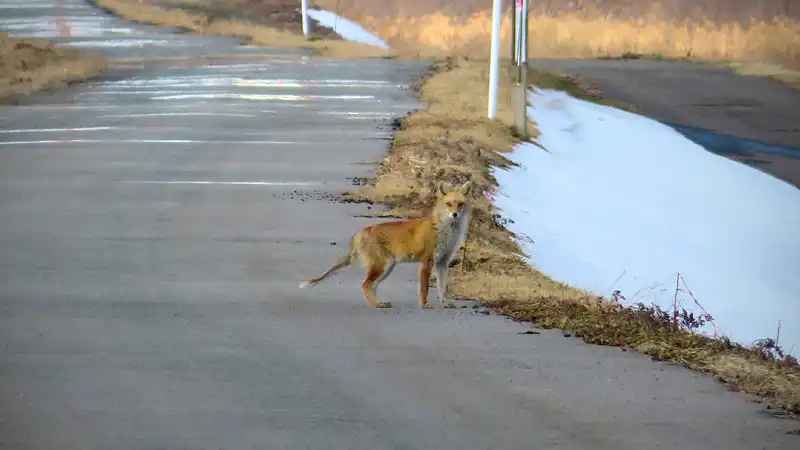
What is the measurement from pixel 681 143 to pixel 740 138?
3.21 metres

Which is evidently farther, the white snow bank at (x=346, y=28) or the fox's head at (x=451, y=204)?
the white snow bank at (x=346, y=28)

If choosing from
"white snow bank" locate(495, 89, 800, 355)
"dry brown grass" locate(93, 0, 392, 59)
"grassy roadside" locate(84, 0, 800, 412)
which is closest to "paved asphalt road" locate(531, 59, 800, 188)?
"white snow bank" locate(495, 89, 800, 355)

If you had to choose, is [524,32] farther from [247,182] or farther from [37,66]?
[37,66]

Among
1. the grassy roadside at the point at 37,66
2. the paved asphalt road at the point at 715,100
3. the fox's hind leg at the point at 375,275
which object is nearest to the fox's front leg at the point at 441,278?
the fox's hind leg at the point at 375,275

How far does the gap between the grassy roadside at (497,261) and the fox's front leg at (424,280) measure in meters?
0.66

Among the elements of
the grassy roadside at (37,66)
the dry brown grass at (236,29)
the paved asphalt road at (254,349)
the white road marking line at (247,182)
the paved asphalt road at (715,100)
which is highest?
the paved asphalt road at (254,349)

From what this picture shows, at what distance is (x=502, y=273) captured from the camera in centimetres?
1380

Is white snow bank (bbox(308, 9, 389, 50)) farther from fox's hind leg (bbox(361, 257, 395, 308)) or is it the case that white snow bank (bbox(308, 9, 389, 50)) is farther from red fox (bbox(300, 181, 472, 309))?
red fox (bbox(300, 181, 472, 309))

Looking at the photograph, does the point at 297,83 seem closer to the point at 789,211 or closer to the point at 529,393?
the point at 789,211

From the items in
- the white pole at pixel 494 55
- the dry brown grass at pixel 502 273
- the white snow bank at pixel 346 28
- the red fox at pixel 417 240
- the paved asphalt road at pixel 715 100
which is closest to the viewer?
the dry brown grass at pixel 502 273

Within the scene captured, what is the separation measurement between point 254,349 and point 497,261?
15.0ft

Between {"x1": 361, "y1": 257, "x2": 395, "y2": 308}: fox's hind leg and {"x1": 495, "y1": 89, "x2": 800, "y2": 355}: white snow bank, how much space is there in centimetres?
429

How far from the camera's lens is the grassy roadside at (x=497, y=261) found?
33.6 ft

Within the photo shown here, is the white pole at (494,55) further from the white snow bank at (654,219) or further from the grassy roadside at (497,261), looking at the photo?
the white snow bank at (654,219)
